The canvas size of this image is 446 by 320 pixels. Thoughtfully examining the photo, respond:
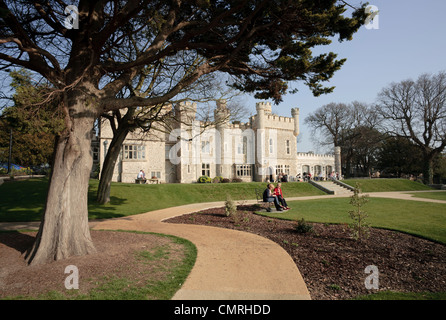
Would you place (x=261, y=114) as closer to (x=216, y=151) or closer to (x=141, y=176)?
(x=216, y=151)

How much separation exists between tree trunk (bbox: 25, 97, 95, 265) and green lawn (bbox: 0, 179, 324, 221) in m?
6.77

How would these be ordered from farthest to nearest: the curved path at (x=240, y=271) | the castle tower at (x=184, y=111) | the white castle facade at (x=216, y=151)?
the white castle facade at (x=216, y=151) < the castle tower at (x=184, y=111) < the curved path at (x=240, y=271)

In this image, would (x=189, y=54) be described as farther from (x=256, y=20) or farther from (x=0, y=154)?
(x=0, y=154)

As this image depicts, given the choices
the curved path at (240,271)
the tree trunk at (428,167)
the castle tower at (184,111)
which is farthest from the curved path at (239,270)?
the tree trunk at (428,167)

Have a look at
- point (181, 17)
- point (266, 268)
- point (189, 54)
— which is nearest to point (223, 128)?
point (189, 54)

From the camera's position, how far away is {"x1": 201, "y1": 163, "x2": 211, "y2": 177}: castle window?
33.5 metres

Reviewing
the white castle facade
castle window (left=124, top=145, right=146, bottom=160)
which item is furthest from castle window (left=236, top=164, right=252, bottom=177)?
castle window (left=124, top=145, right=146, bottom=160)

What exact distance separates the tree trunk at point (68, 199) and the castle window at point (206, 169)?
27.0 meters

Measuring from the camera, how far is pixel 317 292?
15.1 ft

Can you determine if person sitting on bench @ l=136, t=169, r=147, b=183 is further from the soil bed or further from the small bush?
the small bush

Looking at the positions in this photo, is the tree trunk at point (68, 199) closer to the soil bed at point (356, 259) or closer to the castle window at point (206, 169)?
the soil bed at point (356, 259)

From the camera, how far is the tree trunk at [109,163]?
14992mm
